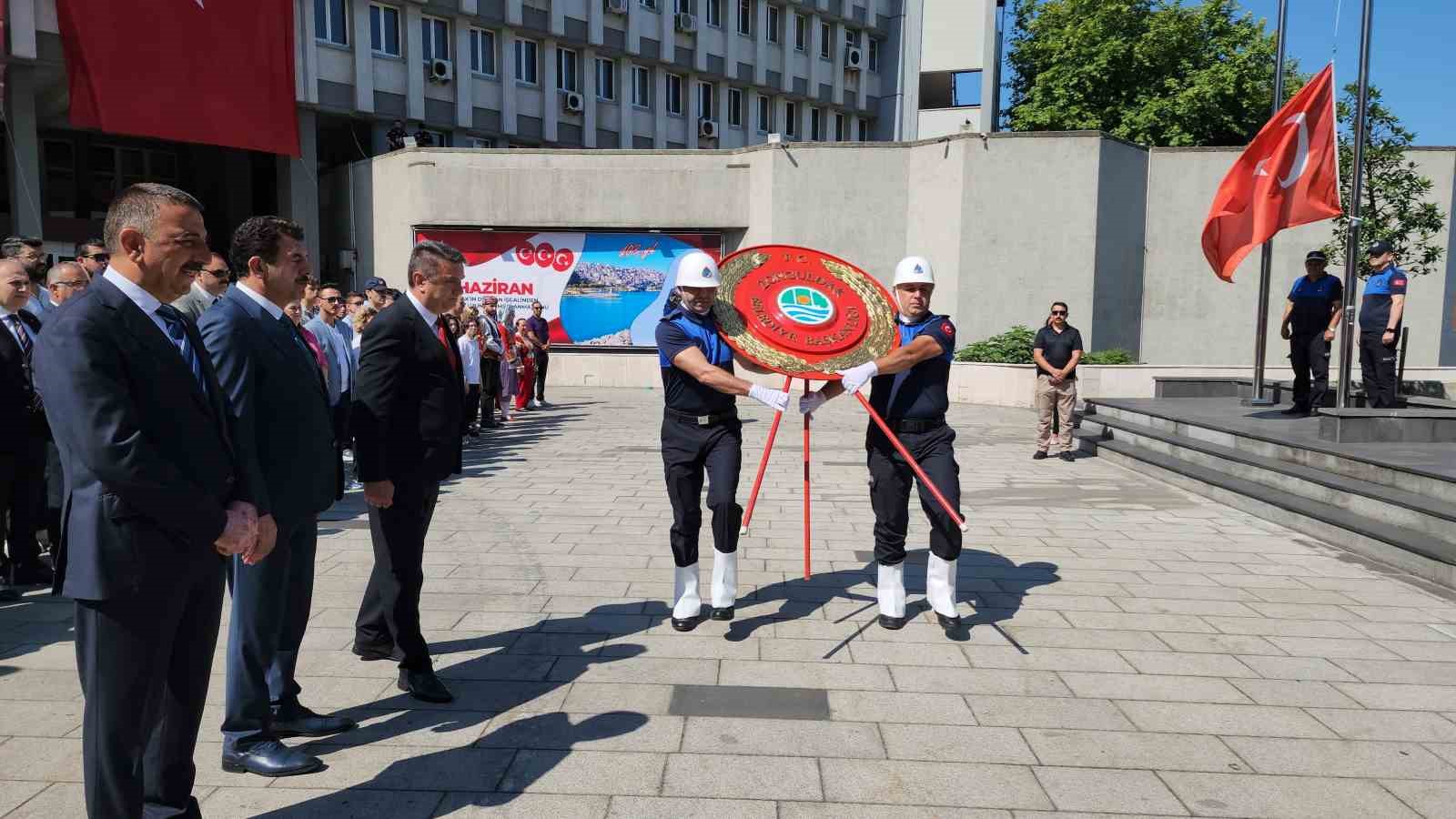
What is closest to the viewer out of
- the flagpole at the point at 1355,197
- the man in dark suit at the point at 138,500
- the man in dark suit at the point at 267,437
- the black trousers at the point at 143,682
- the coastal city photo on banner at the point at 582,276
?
the man in dark suit at the point at 138,500

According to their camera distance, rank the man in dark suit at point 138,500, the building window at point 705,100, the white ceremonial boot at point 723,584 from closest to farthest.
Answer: the man in dark suit at point 138,500 < the white ceremonial boot at point 723,584 < the building window at point 705,100

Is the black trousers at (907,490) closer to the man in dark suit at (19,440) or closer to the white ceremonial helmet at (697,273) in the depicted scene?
the white ceremonial helmet at (697,273)

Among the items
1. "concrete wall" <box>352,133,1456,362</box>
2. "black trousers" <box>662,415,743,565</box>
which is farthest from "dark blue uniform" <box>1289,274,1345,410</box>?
"concrete wall" <box>352,133,1456,362</box>

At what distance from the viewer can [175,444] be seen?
2.78 meters

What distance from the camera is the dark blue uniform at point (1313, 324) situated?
1098 centimetres

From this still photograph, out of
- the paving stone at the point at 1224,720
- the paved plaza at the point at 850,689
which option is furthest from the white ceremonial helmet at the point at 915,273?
the paving stone at the point at 1224,720

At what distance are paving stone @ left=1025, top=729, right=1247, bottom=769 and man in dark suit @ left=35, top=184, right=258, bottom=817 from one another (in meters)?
3.15

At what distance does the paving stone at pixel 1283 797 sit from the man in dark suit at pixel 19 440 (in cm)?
656

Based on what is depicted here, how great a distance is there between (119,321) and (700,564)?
4.86m

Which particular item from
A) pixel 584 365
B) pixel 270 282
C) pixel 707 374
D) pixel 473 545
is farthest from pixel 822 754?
pixel 584 365

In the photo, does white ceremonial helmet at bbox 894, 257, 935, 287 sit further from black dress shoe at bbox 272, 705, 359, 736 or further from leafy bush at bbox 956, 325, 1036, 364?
leafy bush at bbox 956, 325, 1036, 364

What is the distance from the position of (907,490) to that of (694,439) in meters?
1.34

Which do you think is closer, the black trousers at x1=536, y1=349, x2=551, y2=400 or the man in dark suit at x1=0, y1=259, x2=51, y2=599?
A: the man in dark suit at x1=0, y1=259, x2=51, y2=599

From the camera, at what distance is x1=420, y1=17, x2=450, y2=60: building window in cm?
3067
